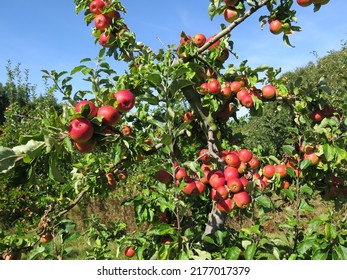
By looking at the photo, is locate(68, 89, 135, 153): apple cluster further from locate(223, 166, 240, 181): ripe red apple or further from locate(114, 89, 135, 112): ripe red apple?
locate(223, 166, 240, 181): ripe red apple

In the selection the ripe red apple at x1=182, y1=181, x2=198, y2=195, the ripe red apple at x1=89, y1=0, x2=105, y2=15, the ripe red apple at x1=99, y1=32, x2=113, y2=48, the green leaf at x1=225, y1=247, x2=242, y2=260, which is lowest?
the green leaf at x1=225, y1=247, x2=242, y2=260

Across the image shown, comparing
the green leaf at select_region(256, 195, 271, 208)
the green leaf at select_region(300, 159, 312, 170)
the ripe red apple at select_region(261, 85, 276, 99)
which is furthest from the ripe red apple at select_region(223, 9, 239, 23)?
the green leaf at select_region(256, 195, 271, 208)

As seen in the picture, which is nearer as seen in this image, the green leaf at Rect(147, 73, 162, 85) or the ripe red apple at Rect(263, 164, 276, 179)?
the green leaf at Rect(147, 73, 162, 85)

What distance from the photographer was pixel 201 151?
234cm

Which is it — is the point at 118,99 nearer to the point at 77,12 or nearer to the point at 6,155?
the point at 6,155

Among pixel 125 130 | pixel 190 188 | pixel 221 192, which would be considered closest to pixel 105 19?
pixel 125 130

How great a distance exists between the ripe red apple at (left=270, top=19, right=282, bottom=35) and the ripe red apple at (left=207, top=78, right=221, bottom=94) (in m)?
0.49

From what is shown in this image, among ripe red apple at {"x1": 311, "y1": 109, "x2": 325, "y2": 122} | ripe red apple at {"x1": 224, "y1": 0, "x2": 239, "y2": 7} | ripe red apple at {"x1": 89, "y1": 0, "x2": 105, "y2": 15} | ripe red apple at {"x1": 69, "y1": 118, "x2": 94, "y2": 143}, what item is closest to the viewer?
ripe red apple at {"x1": 69, "y1": 118, "x2": 94, "y2": 143}

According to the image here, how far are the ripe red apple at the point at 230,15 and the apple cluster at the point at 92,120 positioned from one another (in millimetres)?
896

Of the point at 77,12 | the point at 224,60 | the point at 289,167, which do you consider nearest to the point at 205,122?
the point at 224,60

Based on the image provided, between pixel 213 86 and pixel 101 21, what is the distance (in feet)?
2.85

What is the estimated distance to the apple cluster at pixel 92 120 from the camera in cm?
142

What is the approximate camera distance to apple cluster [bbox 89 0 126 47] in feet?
7.44

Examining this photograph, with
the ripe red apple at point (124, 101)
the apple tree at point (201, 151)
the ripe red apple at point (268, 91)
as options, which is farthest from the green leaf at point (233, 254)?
the ripe red apple at point (268, 91)
